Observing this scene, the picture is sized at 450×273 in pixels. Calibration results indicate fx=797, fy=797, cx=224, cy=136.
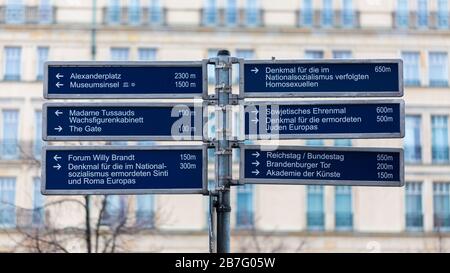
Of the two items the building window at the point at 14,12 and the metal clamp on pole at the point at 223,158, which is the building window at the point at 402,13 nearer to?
the building window at the point at 14,12

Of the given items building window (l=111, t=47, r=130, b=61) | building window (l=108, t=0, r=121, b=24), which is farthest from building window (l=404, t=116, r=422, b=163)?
building window (l=108, t=0, r=121, b=24)

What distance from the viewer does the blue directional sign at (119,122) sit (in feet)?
17.8

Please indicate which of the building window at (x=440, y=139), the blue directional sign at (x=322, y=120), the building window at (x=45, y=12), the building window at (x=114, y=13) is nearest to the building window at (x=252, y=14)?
the building window at (x=114, y=13)

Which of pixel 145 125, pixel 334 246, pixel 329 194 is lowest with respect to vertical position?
pixel 334 246

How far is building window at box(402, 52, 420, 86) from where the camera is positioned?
23141mm

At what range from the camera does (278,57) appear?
22.6 metres

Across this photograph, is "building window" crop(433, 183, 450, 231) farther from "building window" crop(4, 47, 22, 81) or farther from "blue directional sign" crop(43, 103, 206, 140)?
"blue directional sign" crop(43, 103, 206, 140)

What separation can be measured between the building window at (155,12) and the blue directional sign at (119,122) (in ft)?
59.9

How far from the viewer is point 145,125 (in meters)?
5.46

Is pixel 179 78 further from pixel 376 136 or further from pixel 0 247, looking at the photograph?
pixel 0 247

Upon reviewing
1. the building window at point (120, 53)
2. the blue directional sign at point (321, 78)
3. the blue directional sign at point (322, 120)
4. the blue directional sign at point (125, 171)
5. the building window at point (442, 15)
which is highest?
the building window at point (442, 15)

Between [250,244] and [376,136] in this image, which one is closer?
[376,136]

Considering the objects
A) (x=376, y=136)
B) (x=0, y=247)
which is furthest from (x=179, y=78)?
(x=0, y=247)

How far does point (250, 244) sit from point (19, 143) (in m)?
7.03
